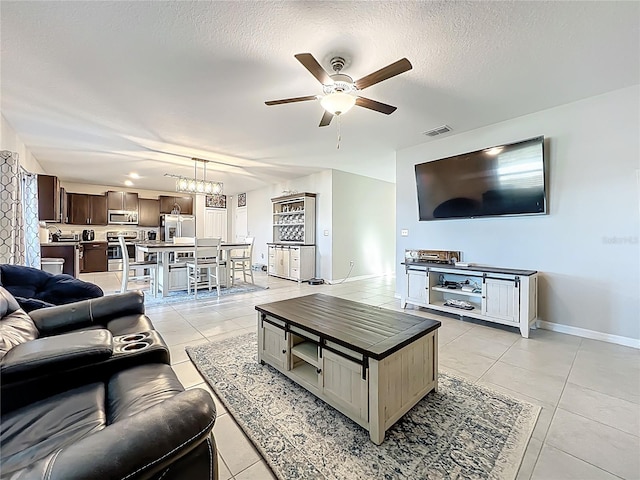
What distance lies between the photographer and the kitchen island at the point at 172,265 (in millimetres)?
4734

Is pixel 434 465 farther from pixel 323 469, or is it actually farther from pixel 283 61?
pixel 283 61

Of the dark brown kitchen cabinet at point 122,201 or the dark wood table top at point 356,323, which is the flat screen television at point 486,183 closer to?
the dark wood table top at point 356,323

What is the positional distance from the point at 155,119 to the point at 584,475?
4703 millimetres

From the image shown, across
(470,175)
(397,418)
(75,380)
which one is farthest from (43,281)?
(470,175)

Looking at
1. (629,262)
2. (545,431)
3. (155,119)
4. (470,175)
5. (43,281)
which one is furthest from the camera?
(470,175)

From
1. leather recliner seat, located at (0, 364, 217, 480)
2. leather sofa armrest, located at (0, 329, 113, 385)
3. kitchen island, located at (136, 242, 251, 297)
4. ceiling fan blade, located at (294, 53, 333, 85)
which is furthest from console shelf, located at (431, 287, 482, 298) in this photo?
kitchen island, located at (136, 242, 251, 297)

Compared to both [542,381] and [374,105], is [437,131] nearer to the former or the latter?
[374,105]

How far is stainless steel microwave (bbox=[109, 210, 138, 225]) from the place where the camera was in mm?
7844

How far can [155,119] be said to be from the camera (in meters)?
3.40

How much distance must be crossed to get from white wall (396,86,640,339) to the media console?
0.32 m

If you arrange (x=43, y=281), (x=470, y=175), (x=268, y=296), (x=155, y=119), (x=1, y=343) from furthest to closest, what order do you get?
(x=268, y=296) → (x=470, y=175) → (x=155, y=119) → (x=43, y=281) → (x=1, y=343)

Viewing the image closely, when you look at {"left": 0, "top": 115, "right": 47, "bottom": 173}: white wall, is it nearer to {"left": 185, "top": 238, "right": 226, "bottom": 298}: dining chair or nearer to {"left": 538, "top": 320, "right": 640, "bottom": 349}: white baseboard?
{"left": 185, "top": 238, "right": 226, "bottom": 298}: dining chair

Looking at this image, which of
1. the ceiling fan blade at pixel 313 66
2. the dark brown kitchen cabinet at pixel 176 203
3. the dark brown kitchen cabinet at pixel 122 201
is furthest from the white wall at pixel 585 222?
the dark brown kitchen cabinet at pixel 122 201

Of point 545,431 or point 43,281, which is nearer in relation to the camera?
point 545,431
